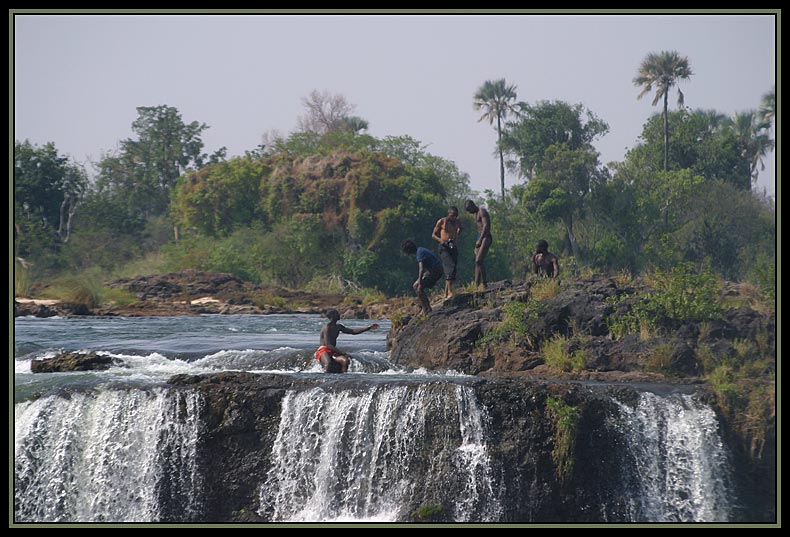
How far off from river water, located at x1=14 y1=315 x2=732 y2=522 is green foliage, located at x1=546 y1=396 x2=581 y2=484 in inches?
24.3

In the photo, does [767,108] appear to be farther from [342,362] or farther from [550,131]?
[342,362]

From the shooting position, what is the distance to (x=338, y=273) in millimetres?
43562

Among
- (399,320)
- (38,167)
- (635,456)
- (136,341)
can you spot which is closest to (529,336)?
(399,320)

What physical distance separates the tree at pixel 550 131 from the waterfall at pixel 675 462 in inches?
1631

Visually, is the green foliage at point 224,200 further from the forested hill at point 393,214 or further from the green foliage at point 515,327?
the green foliage at point 515,327

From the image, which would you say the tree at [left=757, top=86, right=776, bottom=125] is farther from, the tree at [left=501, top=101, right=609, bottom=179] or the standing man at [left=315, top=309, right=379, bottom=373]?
the standing man at [left=315, top=309, right=379, bottom=373]

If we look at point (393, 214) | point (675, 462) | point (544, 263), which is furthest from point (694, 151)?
point (675, 462)

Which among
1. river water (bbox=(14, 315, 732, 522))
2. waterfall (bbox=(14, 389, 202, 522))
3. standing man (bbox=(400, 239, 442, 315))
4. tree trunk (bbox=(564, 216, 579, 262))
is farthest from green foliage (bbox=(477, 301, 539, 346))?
tree trunk (bbox=(564, 216, 579, 262))

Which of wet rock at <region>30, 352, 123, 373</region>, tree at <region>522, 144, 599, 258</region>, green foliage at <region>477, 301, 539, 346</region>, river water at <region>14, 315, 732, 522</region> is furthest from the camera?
tree at <region>522, 144, 599, 258</region>

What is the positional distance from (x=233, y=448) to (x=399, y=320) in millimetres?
5413

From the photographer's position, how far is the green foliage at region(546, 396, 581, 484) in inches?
530

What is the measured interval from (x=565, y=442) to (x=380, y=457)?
7.28ft

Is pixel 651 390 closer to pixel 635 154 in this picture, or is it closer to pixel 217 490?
pixel 217 490

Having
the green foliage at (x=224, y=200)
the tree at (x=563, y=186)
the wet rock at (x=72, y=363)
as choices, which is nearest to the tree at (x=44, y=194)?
the green foliage at (x=224, y=200)
